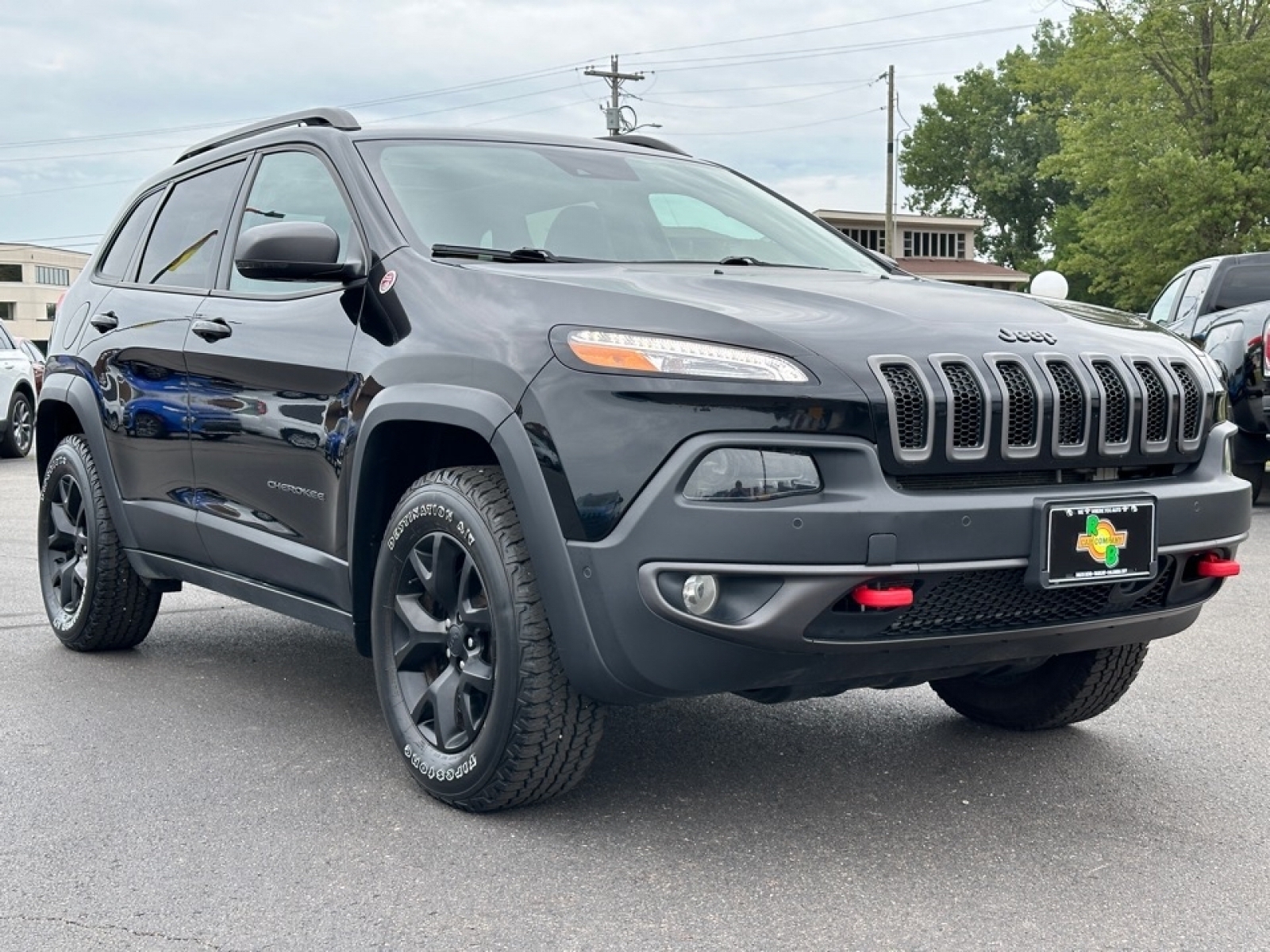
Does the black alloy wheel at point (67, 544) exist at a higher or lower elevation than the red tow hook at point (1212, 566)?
lower

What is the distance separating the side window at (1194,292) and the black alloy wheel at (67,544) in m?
8.97

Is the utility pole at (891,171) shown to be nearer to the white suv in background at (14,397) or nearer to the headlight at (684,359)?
the white suv in background at (14,397)

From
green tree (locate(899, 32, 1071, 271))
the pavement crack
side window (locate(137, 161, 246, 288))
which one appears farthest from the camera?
green tree (locate(899, 32, 1071, 271))

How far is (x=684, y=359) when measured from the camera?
3246 mm

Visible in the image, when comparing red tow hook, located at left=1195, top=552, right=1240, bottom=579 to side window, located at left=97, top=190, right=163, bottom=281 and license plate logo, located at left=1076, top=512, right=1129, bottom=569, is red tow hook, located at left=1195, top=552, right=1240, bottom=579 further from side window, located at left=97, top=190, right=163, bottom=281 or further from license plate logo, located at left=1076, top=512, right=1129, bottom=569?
side window, located at left=97, top=190, right=163, bottom=281

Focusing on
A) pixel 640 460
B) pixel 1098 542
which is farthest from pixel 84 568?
pixel 1098 542

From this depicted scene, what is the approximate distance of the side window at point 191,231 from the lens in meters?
5.12

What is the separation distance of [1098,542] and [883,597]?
543 millimetres

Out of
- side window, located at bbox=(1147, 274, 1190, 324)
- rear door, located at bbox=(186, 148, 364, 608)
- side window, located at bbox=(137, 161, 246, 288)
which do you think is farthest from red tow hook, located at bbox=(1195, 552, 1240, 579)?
side window, located at bbox=(1147, 274, 1190, 324)

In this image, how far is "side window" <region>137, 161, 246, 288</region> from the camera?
16.8 ft

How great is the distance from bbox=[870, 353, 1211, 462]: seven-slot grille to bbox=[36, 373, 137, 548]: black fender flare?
313 cm

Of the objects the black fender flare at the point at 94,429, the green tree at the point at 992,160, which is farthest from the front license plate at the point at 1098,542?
the green tree at the point at 992,160

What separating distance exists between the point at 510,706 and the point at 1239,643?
354 cm

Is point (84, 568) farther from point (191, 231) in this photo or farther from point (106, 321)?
point (191, 231)
